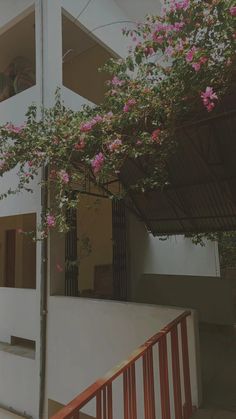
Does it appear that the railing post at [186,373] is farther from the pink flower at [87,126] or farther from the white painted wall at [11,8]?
the white painted wall at [11,8]

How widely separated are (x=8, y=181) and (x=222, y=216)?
355cm

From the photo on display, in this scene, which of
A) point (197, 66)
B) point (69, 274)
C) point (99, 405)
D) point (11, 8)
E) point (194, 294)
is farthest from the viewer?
point (194, 294)

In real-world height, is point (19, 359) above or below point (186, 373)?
below

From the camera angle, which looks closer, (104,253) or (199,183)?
(199,183)

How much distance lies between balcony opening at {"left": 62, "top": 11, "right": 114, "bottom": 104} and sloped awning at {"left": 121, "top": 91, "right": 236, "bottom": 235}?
3.30 m

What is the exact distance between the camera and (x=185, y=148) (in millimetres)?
4027

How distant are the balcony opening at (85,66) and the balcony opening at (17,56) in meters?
0.85

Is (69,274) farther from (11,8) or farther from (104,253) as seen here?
(11,8)

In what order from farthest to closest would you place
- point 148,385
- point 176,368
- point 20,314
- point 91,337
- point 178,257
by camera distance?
point 178,257
point 20,314
point 91,337
point 176,368
point 148,385

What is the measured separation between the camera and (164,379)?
278 cm

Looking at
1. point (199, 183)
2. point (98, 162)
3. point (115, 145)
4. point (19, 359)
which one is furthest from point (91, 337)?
point (199, 183)

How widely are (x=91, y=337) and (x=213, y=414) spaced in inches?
60.3

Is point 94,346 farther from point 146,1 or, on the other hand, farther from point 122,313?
point 146,1

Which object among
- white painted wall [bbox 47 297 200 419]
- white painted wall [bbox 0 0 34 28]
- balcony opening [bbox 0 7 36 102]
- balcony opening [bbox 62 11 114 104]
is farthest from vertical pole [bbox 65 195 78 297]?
balcony opening [bbox 62 11 114 104]
